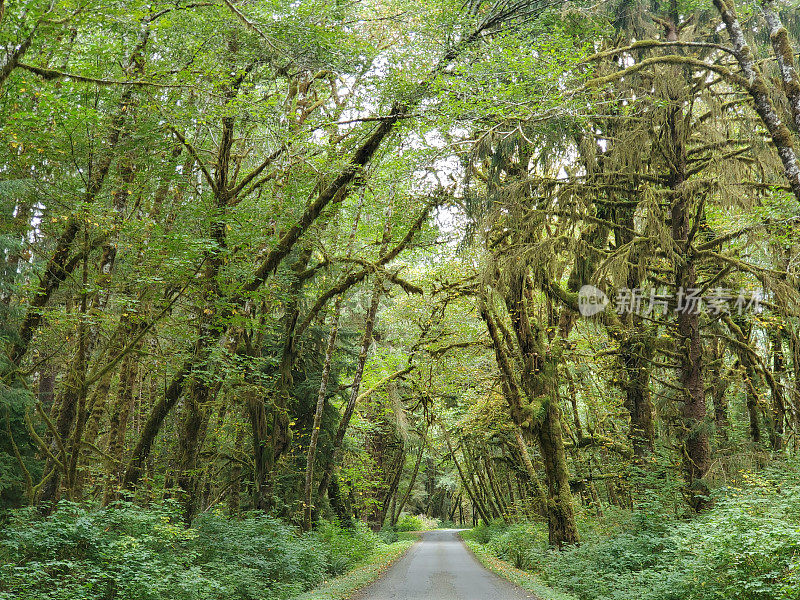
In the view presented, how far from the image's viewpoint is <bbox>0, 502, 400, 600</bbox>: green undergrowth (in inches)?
244

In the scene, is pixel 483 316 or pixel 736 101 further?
pixel 483 316

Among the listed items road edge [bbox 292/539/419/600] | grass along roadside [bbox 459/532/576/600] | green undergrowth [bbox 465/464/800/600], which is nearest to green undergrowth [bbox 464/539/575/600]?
grass along roadside [bbox 459/532/576/600]

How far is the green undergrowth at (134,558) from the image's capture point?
6.20m

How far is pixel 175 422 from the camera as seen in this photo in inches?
676

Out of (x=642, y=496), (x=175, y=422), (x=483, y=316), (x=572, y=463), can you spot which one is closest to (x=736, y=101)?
(x=483, y=316)

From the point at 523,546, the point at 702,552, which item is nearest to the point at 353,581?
the point at 523,546

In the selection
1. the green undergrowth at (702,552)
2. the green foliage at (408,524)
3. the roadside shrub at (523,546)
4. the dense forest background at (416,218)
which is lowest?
the green foliage at (408,524)

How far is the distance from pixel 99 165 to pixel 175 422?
10436mm

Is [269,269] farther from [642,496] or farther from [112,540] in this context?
[642,496]

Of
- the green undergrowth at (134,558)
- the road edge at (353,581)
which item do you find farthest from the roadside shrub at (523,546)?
the green undergrowth at (134,558)

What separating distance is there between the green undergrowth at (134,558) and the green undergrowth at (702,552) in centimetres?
545

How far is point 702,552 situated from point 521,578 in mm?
6950

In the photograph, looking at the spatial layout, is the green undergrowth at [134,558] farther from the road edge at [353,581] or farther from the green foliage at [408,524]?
the green foliage at [408,524]

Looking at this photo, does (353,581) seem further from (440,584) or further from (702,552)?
(702,552)
